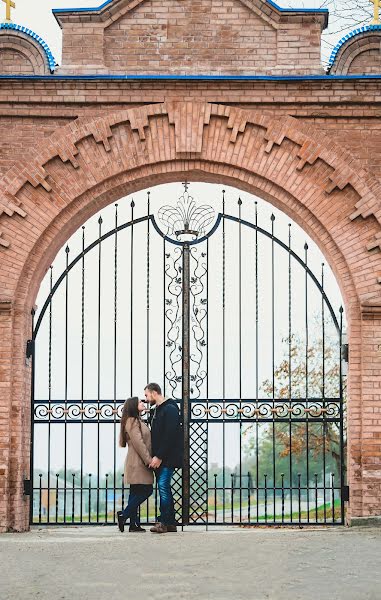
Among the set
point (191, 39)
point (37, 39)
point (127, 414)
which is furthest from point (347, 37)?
point (127, 414)

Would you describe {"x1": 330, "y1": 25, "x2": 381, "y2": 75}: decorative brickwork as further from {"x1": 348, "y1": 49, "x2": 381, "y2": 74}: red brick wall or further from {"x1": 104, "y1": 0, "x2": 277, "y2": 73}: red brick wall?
{"x1": 104, "y1": 0, "x2": 277, "y2": 73}: red brick wall

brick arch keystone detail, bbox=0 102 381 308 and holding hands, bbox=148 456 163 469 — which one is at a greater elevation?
brick arch keystone detail, bbox=0 102 381 308

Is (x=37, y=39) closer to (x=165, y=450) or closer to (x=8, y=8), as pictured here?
(x=8, y=8)

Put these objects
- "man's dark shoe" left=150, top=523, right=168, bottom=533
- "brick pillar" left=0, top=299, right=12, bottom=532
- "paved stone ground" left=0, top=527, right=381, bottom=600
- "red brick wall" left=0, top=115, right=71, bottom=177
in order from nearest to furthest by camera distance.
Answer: "paved stone ground" left=0, top=527, right=381, bottom=600
"man's dark shoe" left=150, top=523, right=168, bottom=533
"brick pillar" left=0, top=299, right=12, bottom=532
"red brick wall" left=0, top=115, right=71, bottom=177

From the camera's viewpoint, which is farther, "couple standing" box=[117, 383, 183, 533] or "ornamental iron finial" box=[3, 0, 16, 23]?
"ornamental iron finial" box=[3, 0, 16, 23]

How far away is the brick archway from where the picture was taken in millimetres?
11727

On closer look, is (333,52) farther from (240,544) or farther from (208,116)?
(240,544)

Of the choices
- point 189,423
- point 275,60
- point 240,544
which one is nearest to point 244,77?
point 275,60

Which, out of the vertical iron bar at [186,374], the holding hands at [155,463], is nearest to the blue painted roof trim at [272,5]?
the vertical iron bar at [186,374]

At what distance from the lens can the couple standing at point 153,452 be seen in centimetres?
1124

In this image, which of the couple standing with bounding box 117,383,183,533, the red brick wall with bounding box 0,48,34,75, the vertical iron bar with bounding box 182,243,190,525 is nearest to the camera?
the couple standing with bounding box 117,383,183,533

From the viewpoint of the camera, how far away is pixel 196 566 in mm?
8562

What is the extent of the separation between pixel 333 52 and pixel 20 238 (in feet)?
13.1

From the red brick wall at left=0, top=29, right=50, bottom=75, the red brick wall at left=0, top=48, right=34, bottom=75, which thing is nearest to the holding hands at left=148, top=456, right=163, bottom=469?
the red brick wall at left=0, top=29, right=50, bottom=75
